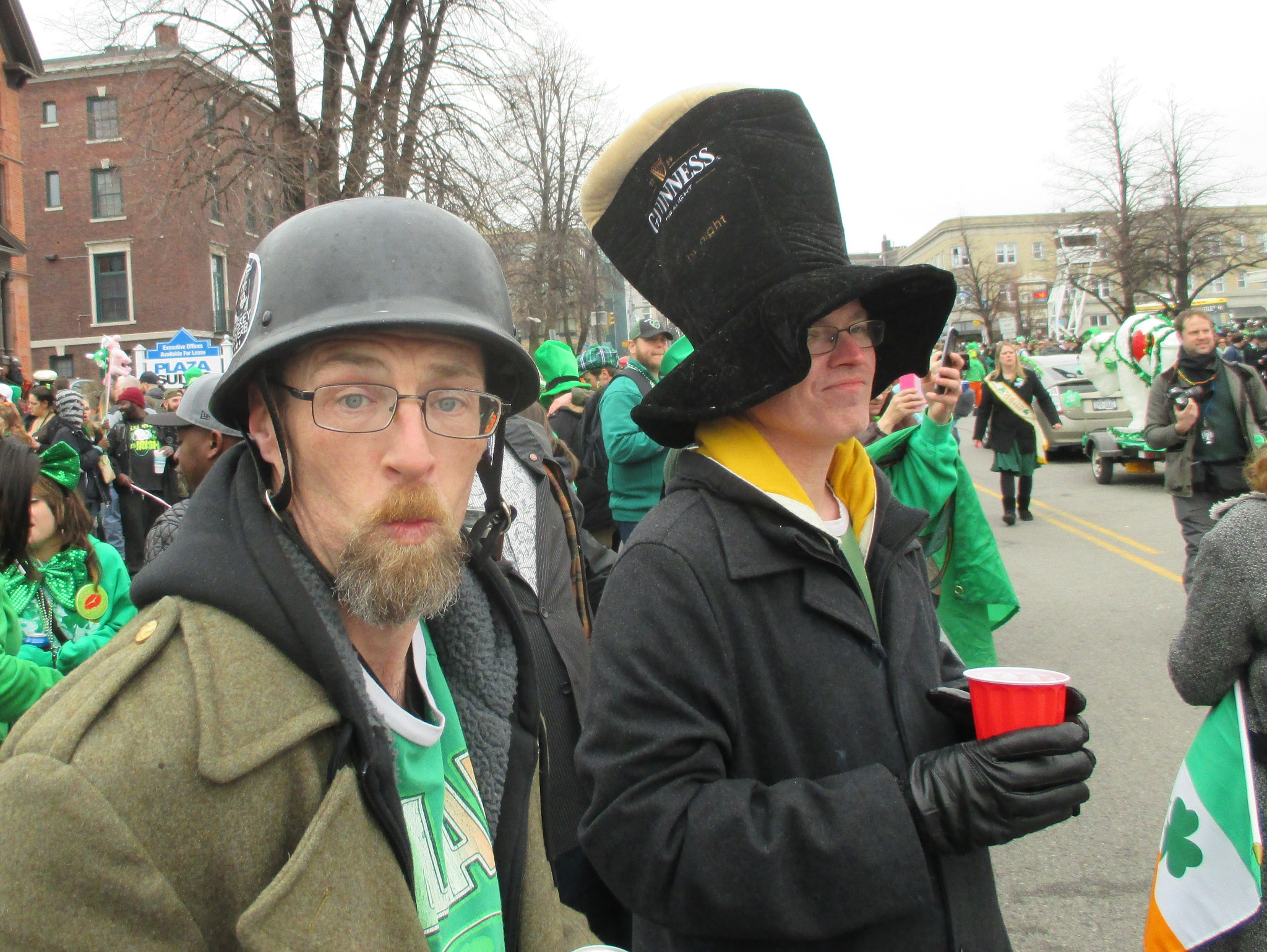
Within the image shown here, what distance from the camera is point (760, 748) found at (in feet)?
5.41

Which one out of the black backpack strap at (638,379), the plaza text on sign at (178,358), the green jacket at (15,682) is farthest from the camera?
the plaza text on sign at (178,358)

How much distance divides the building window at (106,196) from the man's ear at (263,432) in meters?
44.0

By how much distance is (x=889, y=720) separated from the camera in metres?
1.65

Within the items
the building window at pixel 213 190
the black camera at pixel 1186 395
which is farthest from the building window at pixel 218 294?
the black camera at pixel 1186 395

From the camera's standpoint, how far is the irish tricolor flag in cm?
219

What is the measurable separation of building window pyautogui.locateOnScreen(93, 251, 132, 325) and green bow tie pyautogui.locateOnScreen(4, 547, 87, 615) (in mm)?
41170

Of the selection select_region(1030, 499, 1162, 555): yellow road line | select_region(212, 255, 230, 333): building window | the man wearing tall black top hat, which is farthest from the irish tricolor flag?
select_region(212, 255, 230, 333): building window

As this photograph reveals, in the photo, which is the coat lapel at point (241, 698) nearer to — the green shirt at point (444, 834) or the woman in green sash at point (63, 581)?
the green shirt at point (444, 834)

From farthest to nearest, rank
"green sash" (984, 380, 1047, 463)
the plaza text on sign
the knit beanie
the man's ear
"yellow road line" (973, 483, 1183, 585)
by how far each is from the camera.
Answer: the plaza text on sign, the knit beanie, "yellow road line" (973, 483, 1183, 585), "green sash" (984, 380, 1047, 463), the man's ear

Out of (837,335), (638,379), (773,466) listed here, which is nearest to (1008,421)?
(638,379)

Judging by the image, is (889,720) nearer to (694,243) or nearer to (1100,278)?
(694,243)

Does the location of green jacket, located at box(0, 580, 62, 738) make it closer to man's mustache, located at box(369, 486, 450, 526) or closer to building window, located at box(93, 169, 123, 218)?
man's mustache, located at box(369, 486, 450, 526)

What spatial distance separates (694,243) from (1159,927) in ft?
6.97

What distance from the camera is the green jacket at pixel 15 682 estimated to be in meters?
2.82
